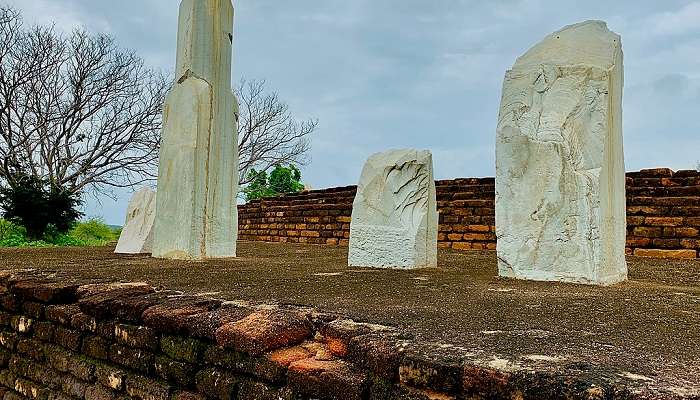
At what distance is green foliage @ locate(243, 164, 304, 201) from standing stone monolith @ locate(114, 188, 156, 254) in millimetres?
12225

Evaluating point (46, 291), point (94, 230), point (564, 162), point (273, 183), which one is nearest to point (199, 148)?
point (46, 291)

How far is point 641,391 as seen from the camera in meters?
1.16

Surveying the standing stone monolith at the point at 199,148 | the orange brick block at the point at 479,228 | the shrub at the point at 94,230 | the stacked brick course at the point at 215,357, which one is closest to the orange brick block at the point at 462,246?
the orange brick block at the point at 479,228

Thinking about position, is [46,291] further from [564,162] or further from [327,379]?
[564,162]

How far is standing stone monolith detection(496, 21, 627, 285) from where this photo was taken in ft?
11.4

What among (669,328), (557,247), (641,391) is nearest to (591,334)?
(669,328)

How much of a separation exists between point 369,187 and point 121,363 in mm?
2976

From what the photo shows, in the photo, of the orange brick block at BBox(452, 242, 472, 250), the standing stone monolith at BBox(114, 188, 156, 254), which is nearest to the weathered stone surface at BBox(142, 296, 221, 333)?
the standing stone monolith at BBox(114, 188, 156, 254)

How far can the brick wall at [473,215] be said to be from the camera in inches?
272

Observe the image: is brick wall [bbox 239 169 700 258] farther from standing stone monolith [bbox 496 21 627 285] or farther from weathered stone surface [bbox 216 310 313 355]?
weathered stone surface [bbox 216 310 313 355]

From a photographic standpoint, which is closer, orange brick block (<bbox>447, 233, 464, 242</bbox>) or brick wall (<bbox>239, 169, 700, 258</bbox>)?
brick wall (<bbox>239, 169, 700, 258</bbox>)

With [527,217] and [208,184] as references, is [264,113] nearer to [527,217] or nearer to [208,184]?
[208,184]

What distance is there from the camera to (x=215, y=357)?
6.64 feet

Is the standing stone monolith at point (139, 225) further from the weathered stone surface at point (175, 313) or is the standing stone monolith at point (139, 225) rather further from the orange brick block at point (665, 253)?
the orange brick block at point (665, 253)
